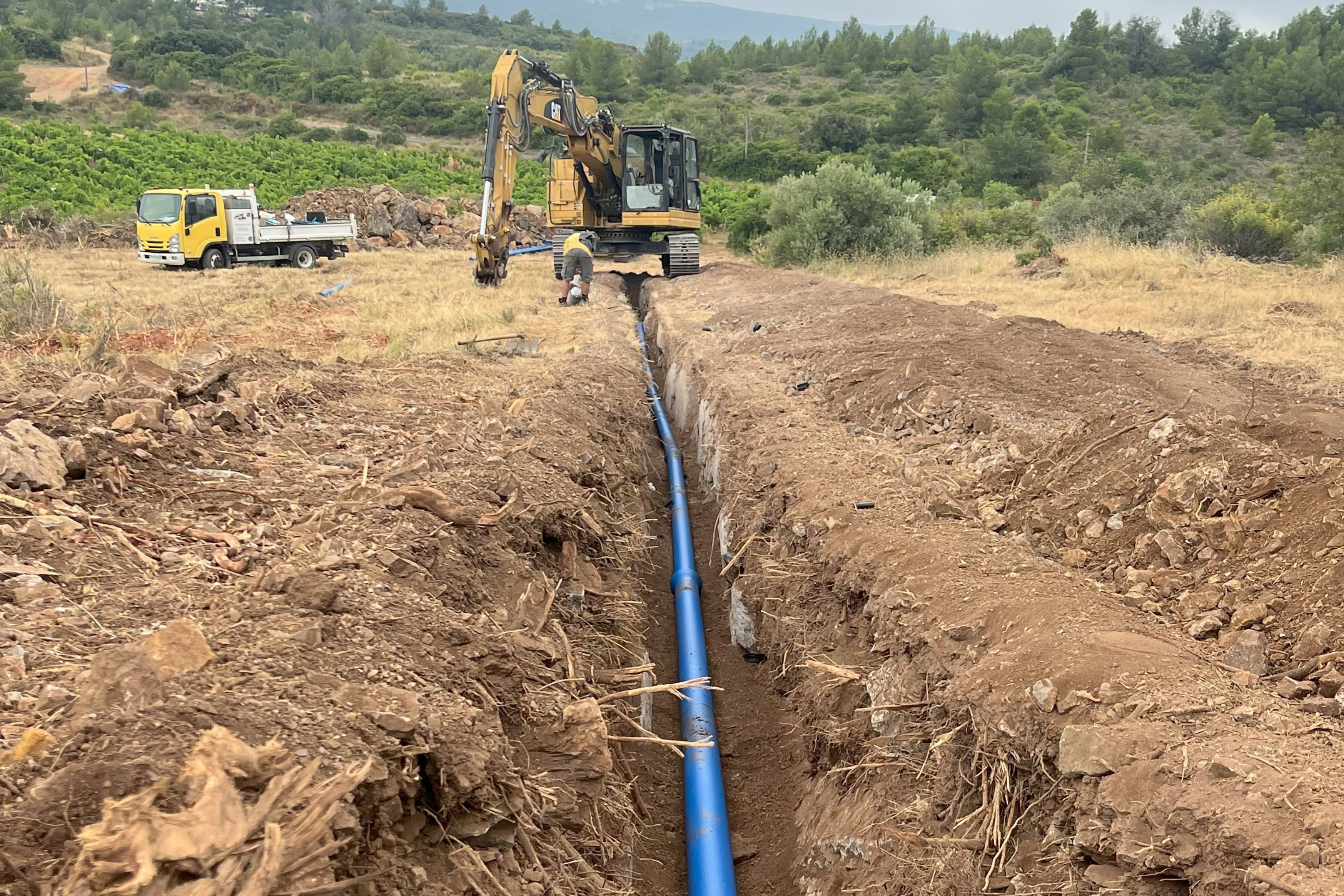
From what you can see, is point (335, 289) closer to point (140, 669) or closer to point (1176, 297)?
point (1176, 297)

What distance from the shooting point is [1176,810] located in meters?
2.63

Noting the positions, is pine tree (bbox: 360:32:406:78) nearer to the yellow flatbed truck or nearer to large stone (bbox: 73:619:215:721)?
the yellow flatbed truck

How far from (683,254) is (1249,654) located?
59.0 feet

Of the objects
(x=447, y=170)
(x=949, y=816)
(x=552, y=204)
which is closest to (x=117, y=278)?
(x=552, y=204)

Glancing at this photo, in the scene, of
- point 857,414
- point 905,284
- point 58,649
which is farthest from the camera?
point 905,284

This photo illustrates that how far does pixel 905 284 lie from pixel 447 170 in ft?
110

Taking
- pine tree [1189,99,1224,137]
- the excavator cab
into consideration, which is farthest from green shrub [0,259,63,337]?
pine tree [1189,99,1224,137]

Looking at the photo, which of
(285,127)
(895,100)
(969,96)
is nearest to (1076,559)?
(285,127)

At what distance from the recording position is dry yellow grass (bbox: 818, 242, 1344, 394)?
9.93m

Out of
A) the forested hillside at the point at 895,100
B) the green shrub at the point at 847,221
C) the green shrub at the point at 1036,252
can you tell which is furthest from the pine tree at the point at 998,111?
the green shrub at the point at 1036,252

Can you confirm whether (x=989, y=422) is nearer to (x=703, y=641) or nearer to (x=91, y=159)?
(x=703, y=641)

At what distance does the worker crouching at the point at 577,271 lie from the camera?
15.6 metres

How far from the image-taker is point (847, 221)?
22766mm

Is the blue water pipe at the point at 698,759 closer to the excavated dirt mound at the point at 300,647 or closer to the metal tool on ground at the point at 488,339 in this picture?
the excavated dirt mound at the point at 300,647
